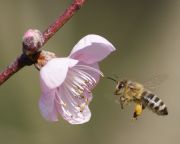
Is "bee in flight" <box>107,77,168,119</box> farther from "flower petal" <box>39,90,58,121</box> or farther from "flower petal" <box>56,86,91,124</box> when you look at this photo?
"flower petal" <box>39,90,58,121</box>

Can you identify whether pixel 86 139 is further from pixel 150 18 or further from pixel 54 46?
pixel 150 18

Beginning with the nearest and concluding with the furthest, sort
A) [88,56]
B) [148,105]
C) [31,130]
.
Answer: [88,56] < [148,105] < [31,130]

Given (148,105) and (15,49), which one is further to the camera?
(15,49)

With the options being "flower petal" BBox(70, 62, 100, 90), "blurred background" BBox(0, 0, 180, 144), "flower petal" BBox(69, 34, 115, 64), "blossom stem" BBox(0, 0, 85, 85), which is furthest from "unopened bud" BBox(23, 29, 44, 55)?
"blurred background" BBox(0, 0, 180, 144)

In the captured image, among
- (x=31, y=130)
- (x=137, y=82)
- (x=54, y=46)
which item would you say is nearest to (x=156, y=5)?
(x=54, y=46)

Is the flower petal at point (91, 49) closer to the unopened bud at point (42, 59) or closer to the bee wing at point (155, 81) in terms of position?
the unopened bud at point (42, 59)

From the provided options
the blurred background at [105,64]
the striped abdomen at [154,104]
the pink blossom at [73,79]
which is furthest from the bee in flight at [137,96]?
the blurred background at [105,64]
